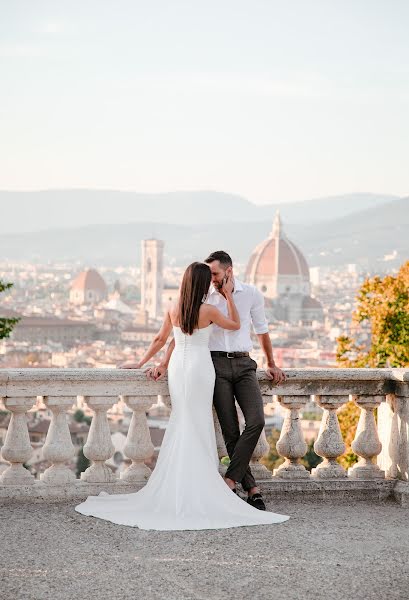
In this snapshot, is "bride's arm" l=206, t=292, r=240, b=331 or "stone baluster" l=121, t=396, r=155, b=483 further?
"stone baluster" l=121, t=396, r=155, b=483

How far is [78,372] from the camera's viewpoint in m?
4.30

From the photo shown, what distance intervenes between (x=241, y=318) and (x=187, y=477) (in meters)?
0.64

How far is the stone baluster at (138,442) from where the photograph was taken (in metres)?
4.34

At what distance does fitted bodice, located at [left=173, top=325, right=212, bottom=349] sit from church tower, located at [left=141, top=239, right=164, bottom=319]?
467 feet

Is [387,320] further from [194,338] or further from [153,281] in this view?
[153,281]

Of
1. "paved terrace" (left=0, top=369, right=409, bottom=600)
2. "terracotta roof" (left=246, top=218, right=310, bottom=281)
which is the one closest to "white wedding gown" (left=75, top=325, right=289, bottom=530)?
"paved terrace" (left=0, top=369, right=409, bottom=600)

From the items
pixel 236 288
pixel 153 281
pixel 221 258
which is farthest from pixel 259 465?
pixel 153 281

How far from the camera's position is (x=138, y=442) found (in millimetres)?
4344

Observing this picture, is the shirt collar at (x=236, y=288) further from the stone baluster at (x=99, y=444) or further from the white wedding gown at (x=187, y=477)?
the stone baluster at (x=99, y=444)

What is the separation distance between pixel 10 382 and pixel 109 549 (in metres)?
0.95

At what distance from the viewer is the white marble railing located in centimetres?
426

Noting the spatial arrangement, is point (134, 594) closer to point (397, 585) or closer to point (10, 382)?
point (397, 585)

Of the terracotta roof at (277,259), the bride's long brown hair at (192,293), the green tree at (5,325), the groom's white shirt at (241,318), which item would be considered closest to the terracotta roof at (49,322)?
the terracotta roof at (277,259)

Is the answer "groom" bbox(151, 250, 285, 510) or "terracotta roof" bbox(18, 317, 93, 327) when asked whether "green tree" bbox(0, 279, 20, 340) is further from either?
"terracotta roof" bbox(18, 317, 93, 327)
